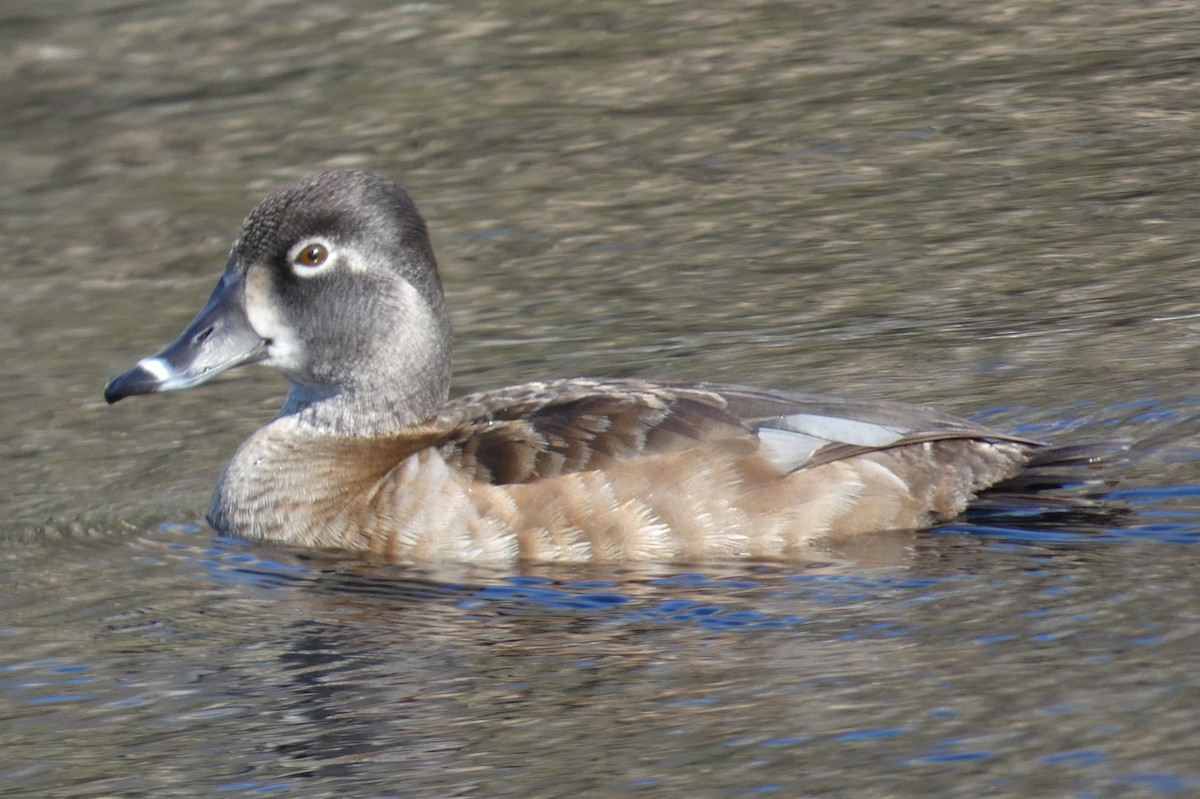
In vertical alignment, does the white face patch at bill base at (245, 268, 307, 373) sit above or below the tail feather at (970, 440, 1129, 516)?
above

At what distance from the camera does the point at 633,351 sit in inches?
320

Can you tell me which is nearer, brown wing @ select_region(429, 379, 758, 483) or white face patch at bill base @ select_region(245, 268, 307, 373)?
brown wing @ select_region(429, 379, 758, 483)

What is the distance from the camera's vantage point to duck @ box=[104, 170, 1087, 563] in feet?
20.5

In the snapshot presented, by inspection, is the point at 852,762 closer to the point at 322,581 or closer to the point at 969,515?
the point at 969,515

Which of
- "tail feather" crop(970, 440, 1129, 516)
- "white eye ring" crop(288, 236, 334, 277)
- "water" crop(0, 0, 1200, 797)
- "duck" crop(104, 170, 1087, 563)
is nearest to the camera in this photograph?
"water" crop(0, 0, 1200, 797)

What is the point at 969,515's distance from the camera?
6.35m

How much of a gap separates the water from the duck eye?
0.96 meters

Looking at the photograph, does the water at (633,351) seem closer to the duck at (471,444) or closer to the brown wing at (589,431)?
the duck at (471,444)

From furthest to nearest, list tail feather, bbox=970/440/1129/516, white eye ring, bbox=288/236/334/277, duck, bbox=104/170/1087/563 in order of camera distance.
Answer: white eye ring, bbox=288/236/334/277
tail feather, bbox=970/440/1129/516
duck, bbox=104/170/1087/563

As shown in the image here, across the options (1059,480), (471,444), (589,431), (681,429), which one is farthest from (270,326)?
(1059,480)

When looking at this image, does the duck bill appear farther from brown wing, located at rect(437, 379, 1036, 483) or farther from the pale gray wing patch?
the pale gray wing patch

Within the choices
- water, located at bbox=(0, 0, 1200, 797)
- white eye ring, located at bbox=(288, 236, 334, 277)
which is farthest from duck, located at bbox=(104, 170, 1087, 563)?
water, located at bbox=(0, 0, 1200, 797)

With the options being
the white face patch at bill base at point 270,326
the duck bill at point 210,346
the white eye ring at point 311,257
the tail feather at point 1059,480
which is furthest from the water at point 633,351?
the white eye ring at point 311,257

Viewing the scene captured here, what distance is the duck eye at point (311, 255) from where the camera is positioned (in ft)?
22.9
